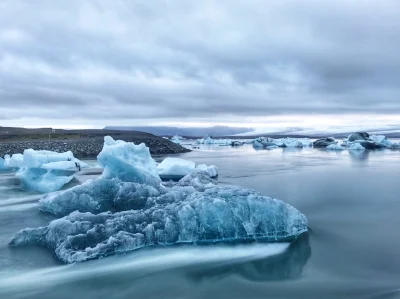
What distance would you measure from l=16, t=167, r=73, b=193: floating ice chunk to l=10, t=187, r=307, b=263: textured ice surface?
599 centimetres

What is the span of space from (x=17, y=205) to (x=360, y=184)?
11731 mm

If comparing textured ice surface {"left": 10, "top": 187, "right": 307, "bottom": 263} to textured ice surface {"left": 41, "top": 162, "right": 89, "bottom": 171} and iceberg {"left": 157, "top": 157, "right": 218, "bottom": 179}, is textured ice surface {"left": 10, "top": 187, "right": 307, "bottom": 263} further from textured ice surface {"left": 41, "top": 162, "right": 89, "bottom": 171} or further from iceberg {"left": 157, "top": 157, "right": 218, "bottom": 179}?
textured ice surface {"left": 41, "top": 162, "right": 89, "bottom": 171}

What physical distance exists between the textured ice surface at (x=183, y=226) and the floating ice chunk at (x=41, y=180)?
5986 mm

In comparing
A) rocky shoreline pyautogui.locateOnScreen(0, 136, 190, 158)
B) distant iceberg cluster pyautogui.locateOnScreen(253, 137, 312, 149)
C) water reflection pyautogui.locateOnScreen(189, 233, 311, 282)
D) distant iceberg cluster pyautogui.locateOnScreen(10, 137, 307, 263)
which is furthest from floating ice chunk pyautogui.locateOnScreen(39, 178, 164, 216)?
distant iceberg cluster pyautogui.locateOnScreen(253, 137, 312, 149)

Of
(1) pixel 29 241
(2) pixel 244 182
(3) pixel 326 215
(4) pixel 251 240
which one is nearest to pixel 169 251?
(4) pixel 251 240

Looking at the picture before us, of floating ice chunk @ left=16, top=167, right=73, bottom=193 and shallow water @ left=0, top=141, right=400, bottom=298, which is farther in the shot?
floating ice chunk @ left=16, top=167, right=73, bottom=193

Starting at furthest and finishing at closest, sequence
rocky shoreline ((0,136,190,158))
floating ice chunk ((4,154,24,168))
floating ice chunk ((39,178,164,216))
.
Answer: rocky shoreline ((0,136,190,158)), floating ice chunk ((4,154,24,168)), floating ice chunk ((39,178,164,216))

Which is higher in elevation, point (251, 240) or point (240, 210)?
point (240, 210)

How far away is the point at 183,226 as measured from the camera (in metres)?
6.14

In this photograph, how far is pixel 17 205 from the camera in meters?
9.81

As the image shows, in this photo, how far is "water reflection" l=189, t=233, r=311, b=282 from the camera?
194 inches

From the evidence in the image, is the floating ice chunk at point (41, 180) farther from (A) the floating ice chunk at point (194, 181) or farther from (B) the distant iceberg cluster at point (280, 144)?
(B) the distant iceberg cluster at point (280, 144)

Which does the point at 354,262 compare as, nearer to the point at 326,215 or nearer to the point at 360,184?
the point at 326,215

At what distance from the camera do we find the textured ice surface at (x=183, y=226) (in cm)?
586
